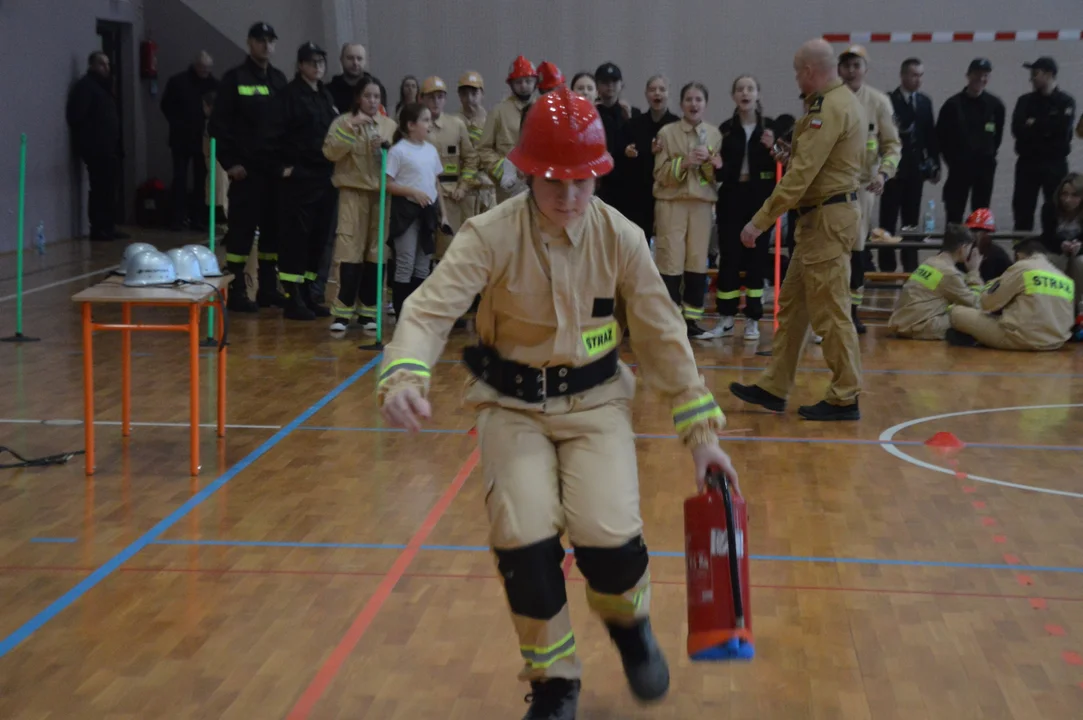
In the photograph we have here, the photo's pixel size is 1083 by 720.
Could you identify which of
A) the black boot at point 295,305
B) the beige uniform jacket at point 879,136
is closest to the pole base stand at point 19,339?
the black boot at point 295,305

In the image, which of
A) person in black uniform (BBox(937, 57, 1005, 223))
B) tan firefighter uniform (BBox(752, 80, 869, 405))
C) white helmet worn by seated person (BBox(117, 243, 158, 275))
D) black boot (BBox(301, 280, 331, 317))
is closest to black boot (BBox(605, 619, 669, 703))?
white helmet worn by seated person (BBox(117, 243, 158, 275))

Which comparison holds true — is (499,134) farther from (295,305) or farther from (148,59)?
(148,59)

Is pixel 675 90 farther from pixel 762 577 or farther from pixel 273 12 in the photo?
pixel 762 577

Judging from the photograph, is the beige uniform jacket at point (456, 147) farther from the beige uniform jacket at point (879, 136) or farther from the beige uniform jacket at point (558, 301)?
the beige uniform jacket at point (558, 301)

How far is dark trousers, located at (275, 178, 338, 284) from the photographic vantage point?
10.9 meters

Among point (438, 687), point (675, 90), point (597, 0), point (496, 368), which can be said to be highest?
point (597, 0)

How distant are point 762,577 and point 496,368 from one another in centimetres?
183

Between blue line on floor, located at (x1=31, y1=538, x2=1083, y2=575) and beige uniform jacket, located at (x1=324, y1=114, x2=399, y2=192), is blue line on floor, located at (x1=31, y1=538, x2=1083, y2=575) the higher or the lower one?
the lower one

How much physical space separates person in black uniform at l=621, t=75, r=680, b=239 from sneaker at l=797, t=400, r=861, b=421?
11.1 feet

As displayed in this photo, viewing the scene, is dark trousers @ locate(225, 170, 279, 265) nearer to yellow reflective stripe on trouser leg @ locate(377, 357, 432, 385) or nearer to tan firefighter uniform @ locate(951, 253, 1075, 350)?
tan firefighter uniform @ locate(951, 253, 1075, 350)

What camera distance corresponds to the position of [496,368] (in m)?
3.59

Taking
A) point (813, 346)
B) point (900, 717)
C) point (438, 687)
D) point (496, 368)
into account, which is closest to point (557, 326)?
point (496, 368)

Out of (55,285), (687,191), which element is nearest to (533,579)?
(687,191)

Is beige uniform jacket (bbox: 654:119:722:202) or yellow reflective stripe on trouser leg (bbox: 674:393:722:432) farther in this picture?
beige uniform jacket (bbox: 654:119:722:202)
